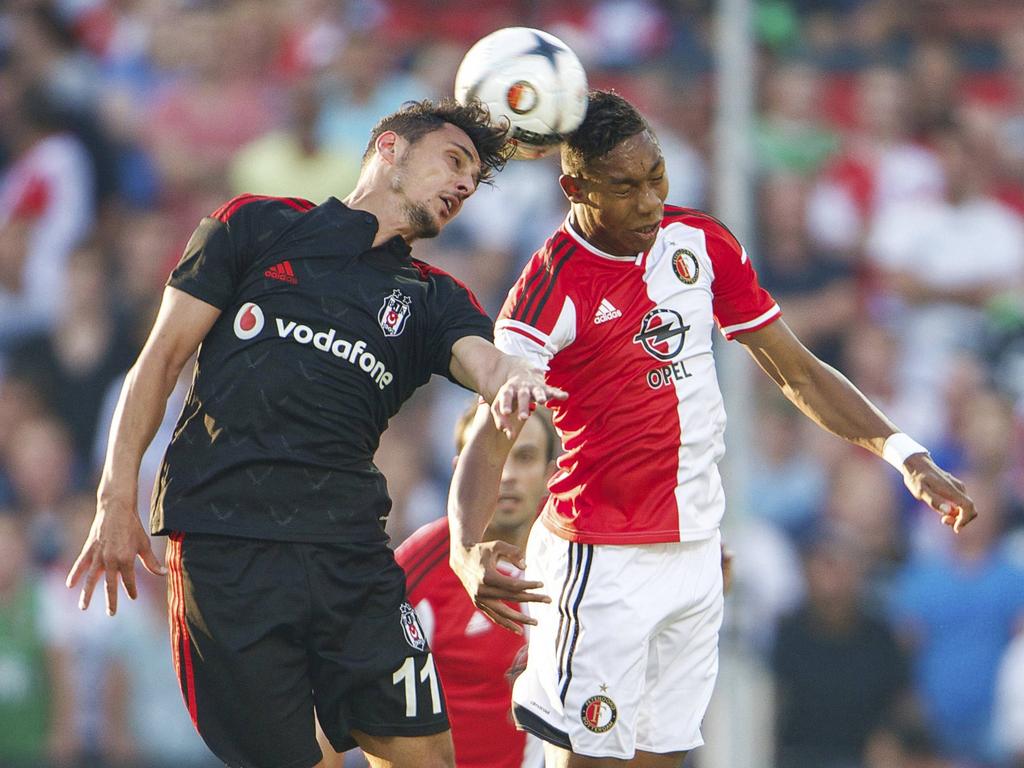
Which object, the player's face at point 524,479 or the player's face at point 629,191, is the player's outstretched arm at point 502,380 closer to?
the player's face at point 629,191

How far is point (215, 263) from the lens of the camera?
3910mm

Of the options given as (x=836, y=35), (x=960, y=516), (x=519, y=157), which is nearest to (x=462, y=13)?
(x=836, y=35)

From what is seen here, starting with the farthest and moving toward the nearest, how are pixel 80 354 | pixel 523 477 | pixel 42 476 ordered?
pixel 80 354 → pixel 42 476 → pixel 523 477

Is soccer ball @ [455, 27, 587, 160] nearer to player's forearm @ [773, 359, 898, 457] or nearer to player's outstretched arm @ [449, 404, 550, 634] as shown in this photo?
player's outstretched arm @ [449, 404, 550, 634]

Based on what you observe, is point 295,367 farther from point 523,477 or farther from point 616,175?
point 523,477

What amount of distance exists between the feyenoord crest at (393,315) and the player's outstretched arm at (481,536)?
34 centimetres

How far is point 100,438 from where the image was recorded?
859 cm

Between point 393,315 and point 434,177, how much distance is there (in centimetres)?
40

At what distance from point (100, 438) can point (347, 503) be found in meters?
4.99

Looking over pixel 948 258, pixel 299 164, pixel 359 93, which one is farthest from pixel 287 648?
pixel 948 258

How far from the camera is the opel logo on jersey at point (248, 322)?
3.94 metres

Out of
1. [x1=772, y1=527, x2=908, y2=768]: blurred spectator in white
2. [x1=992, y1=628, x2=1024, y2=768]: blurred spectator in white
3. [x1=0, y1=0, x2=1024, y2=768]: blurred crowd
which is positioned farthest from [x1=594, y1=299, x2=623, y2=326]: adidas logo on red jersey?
[x1=992, y1=628, x2=1024, y2=768]: blurred spectator in white

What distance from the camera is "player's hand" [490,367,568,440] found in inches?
135

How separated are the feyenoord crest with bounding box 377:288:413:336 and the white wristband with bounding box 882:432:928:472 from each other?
1533 millimetres
